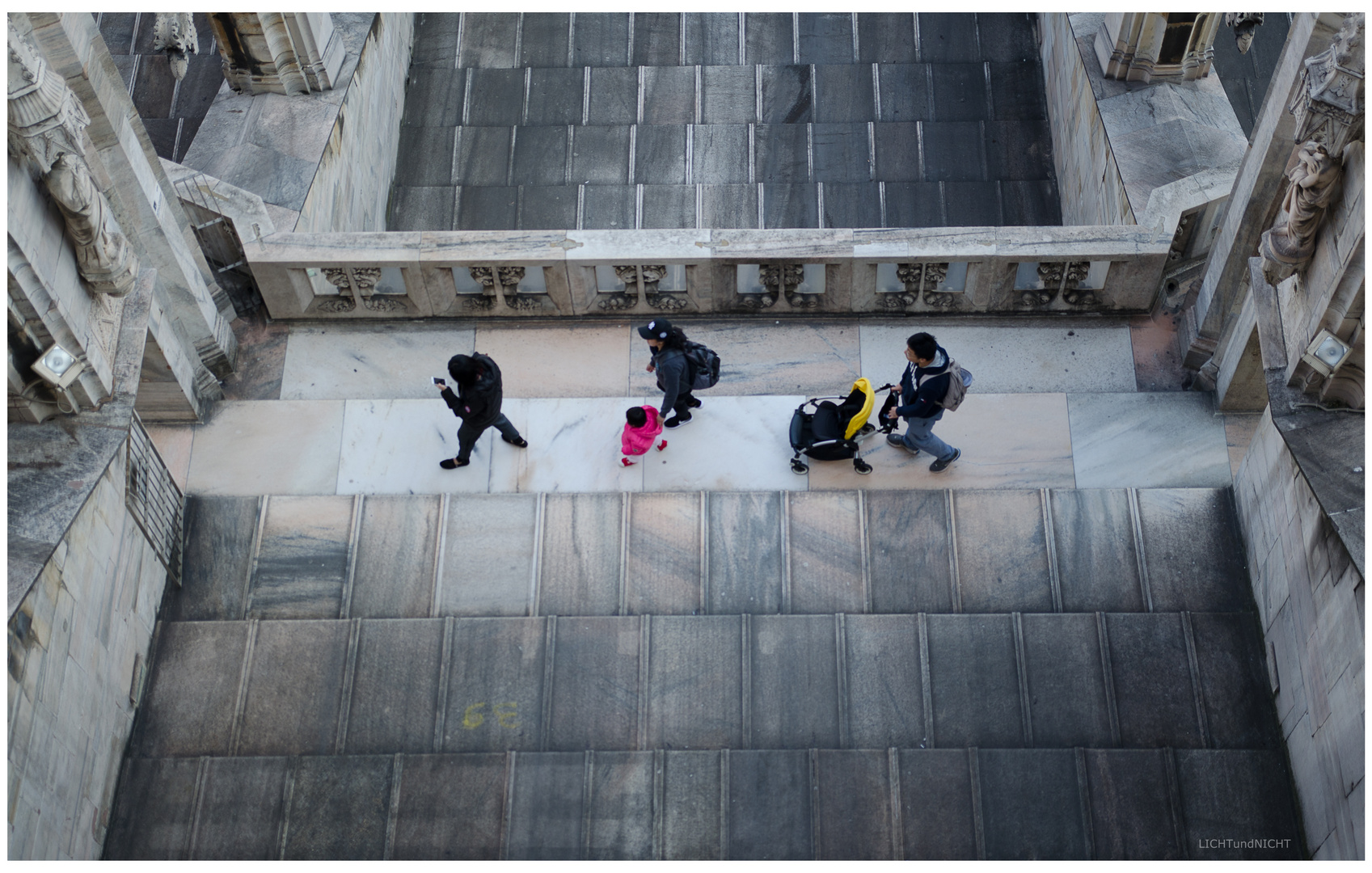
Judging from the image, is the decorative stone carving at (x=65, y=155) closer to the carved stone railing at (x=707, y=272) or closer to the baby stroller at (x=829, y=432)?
the carved stone railing at (x=707, y=272)

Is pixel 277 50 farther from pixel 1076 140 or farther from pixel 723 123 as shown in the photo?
pixel 1076 140

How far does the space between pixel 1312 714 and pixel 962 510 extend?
9.73 ft

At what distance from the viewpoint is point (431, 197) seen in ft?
51.2

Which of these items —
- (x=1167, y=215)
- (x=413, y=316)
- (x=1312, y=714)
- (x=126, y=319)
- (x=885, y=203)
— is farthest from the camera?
(x=885, y=203)

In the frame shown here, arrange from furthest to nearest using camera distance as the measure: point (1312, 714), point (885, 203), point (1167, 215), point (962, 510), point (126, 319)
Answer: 1. point (885, 203)
2. point (1167, 215)
3. point (962, 510)
4. point (126, 319)
5. point (1312, 714)

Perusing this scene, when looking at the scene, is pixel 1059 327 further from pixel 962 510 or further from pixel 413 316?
pixel 413 316

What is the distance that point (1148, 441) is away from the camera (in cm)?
1116

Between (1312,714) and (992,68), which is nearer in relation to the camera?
(1312,714)

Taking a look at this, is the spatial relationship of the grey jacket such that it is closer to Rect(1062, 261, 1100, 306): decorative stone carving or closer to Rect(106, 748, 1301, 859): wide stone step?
Rect(106, 748, 1301, 859): wide stone step

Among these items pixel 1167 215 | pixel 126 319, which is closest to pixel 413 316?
pixel 126 319

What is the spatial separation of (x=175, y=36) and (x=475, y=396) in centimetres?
679

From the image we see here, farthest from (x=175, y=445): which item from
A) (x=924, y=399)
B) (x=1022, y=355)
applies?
(x=1022, y=355)

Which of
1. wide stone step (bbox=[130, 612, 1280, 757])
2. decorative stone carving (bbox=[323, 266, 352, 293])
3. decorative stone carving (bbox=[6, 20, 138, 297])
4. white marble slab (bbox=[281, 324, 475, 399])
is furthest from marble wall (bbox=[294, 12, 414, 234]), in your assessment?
wide stone step (bbox=[130, 612, 1280, 757])

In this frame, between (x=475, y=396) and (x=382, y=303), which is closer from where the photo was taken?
(x=475, y=396)
